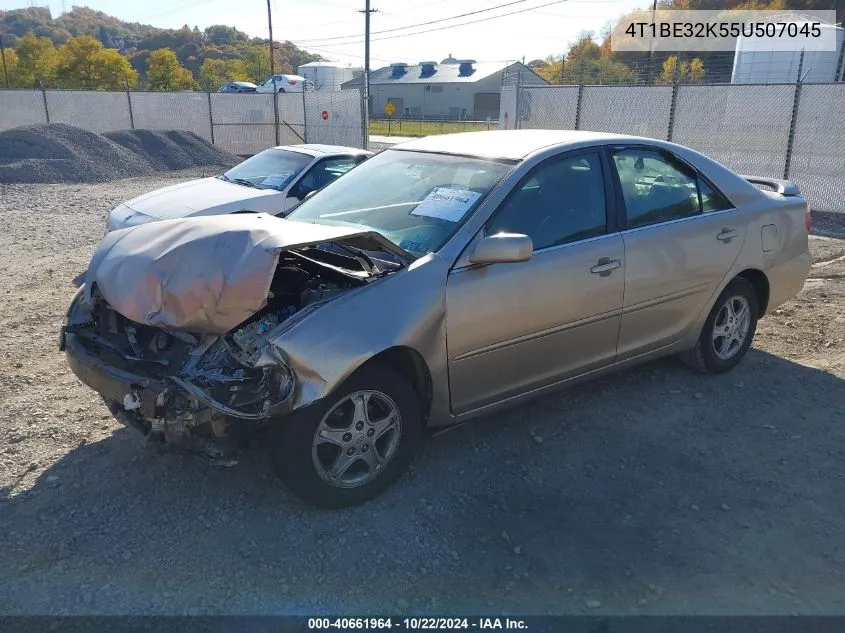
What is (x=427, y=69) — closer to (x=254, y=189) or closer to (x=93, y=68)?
(x=93, y=68)

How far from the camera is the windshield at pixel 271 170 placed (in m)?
8.84

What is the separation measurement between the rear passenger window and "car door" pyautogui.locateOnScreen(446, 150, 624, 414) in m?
0.19

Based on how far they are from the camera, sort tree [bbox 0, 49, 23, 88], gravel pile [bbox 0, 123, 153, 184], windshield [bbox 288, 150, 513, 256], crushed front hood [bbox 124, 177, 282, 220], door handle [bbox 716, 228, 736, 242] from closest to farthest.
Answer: windshield [bbox 288, 150, 513, 256]
door handle [bbox 716, 228, 736, 242]
crushed front hood [bbox 124, 177, 282, 220]
gravel pile [bbox 0, 123, 153, 184]
tree [bbox 0, 49, 23, 88]

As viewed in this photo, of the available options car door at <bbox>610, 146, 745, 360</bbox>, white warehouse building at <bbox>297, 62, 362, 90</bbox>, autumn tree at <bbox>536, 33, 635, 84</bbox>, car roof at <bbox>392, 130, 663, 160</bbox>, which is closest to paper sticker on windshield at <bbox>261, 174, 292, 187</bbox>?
car roof at <bbox>392, 130, 663, 160</bbox>

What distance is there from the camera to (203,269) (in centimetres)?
321

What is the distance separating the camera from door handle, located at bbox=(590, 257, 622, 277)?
4000mm

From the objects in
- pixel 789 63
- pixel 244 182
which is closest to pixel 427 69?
pixel 789 63

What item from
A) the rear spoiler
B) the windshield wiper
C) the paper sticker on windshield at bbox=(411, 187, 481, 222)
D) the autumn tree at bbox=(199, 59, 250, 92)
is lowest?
the windshield wiper

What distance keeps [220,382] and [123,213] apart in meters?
5.78

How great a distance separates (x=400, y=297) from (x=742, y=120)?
1302 cm

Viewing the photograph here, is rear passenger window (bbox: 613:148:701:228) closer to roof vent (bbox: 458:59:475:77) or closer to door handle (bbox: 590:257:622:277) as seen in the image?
door handle (bbox: 590:257:622:277)

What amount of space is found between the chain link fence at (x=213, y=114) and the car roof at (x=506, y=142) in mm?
19562

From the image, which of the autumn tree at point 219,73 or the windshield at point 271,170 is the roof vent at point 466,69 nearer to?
the autumn tree at point 219,73

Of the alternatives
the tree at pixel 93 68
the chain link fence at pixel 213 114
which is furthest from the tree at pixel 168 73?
the chain link fence at pixel 213 114
